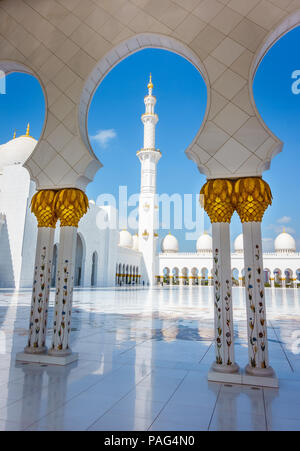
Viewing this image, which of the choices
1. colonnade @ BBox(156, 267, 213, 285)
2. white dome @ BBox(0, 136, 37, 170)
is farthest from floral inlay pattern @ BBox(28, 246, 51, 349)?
colonnade @ BBox(156, 267, 213, 285)

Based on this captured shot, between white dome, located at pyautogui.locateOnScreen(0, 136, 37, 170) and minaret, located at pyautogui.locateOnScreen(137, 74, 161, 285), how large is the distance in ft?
26.5

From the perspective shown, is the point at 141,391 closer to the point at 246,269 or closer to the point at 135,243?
the point at 246,269

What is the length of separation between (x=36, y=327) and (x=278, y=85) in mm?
10020

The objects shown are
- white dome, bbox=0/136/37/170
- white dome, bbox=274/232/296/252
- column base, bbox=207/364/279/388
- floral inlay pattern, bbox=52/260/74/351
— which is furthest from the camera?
white dome, bbox=274/232/296/252

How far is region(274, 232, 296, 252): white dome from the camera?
79.5ft

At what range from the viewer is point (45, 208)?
9.30ft

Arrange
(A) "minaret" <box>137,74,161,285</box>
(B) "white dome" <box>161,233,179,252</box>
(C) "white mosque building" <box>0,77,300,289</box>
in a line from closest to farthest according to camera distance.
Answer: (C) "white mosque building" <box>0,77,300,289</box> < (A) "minaret" <box>137,74,161,285</box> < (B) "white dome" <box>161,233,179,252</box>

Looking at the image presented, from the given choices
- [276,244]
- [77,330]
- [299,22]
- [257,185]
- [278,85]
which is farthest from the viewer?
[276,244]

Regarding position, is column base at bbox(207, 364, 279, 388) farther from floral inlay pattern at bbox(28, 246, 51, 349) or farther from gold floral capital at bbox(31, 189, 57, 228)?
gold floral capital at bbox(31, 189, 57, 228)

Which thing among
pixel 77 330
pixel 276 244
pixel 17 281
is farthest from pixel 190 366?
pixel 276 244

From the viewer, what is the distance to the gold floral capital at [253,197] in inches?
91.8

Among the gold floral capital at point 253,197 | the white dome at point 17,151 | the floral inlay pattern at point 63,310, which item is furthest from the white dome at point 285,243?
the floral inlay pattern at point 63,310

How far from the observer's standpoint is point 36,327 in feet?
8.90

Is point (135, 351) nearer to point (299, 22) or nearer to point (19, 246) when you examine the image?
point (299, 22)
